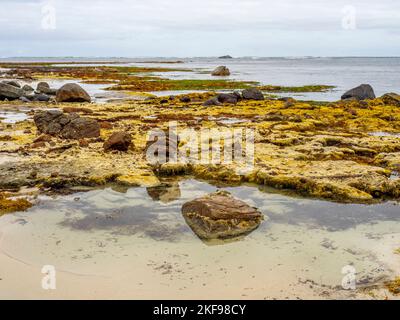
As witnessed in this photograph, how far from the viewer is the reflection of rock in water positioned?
14.6 m

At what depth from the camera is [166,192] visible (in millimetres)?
15141

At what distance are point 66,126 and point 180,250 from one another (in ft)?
46.8

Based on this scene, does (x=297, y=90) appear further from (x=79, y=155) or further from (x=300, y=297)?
(x=300, y=297)

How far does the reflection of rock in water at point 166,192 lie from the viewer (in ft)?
48.0

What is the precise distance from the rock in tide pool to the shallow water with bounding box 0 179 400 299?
0.97 feet

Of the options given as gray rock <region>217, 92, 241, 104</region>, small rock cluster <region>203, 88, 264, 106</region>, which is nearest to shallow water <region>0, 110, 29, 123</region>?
small rock cluster <region>203, 88, 264, 106</region>

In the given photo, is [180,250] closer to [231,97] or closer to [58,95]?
[231,97]

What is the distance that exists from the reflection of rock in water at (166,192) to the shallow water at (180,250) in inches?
3.7

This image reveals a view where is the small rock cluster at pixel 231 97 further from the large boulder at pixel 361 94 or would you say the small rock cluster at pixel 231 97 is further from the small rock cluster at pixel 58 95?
the small rock cluster at pixel 58 95

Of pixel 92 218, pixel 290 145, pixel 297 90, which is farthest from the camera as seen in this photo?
pixel 297 90

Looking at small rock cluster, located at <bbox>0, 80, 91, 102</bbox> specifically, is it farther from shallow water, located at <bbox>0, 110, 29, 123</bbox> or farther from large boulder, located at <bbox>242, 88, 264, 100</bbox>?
large boulder, located at <bbox>242, 88, 264, 100</bbox>

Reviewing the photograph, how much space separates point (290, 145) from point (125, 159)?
786 cm

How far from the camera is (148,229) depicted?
1210 cm
